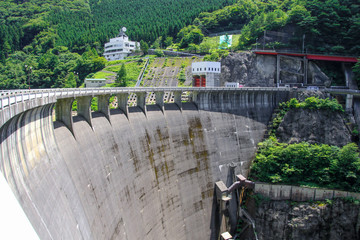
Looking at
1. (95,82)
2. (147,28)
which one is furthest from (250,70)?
(147,28)

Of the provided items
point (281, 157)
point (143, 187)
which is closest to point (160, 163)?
point (143, 187)

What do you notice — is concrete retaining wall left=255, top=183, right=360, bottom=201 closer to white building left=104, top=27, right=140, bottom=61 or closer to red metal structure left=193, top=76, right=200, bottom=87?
red metal structure left=193, top=76, right=200, bottom=87

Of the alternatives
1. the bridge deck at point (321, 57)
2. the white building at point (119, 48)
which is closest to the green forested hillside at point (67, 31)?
the white building at point (119, 48)

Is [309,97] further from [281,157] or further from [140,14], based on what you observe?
[140,14]

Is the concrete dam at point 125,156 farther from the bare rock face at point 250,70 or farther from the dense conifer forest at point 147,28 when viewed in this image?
the dense conifer forest at point 147,28

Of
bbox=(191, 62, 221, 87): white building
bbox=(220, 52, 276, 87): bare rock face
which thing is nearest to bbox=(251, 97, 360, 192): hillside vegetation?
bbox=(220, 52, 276, 87): bare rock face
